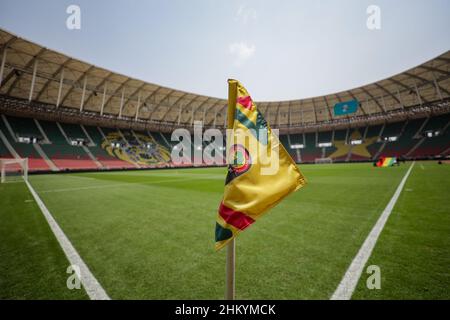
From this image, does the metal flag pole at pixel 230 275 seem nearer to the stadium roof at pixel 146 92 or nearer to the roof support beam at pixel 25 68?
the stadium roof at pixel 146 92

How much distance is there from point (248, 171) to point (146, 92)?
3963 cm

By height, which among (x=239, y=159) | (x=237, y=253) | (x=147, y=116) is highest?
(x=147, y=116)

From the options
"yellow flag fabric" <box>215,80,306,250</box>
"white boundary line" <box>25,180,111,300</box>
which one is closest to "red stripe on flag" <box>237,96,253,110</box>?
"yellow flag fabric" <box>215,80,306,250</box>

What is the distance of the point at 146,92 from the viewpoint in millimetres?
36281

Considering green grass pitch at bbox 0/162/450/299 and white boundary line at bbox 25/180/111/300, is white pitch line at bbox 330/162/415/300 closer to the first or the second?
green grass pitch at bbox 0/162/450/299

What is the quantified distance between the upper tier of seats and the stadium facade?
0.14 metres

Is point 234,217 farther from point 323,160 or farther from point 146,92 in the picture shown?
point 323,160

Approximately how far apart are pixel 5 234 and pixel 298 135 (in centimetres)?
5911

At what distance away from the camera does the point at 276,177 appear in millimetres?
1800

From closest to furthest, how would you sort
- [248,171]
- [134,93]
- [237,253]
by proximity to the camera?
[248,171] → [237,253] → [134,93]

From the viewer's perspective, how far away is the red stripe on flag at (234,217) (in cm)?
156

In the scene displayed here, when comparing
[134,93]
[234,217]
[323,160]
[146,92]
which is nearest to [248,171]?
[234,217]

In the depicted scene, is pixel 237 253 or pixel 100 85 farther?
pixel 100 85

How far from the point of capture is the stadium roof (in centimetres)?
2481
